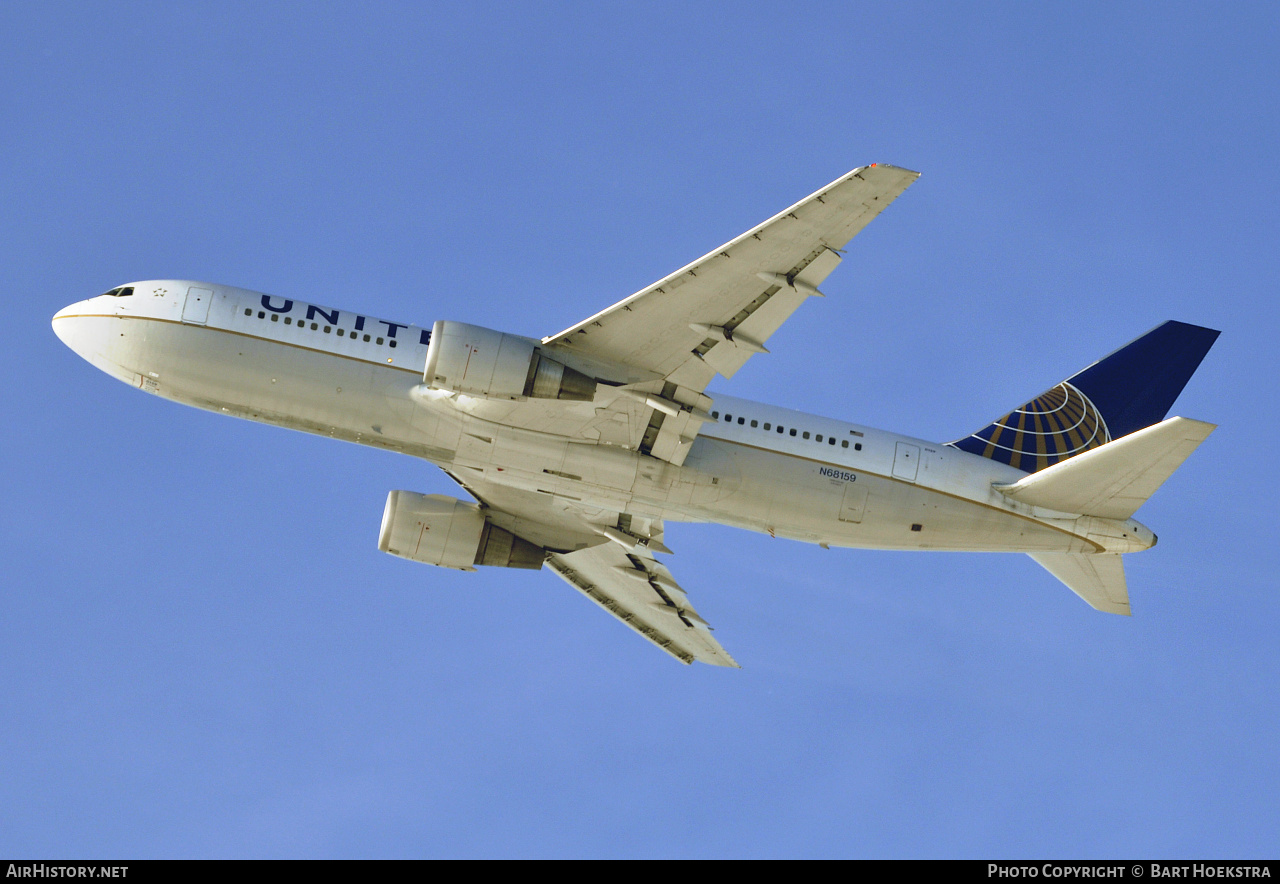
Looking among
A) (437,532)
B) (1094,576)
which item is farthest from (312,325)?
(1094,576)

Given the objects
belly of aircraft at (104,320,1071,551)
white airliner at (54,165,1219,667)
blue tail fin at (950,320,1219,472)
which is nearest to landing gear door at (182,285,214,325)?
white airliner at (54,165,1219,667)

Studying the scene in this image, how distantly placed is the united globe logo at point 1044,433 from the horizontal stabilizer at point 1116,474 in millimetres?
2275

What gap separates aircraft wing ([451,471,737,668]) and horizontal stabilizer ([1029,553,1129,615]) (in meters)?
11.5

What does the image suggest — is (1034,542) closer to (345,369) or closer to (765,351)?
(765,351)

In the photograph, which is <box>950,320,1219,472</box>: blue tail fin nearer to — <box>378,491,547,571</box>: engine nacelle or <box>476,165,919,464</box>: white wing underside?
<box>476,165,919,464</box>: white wing underside

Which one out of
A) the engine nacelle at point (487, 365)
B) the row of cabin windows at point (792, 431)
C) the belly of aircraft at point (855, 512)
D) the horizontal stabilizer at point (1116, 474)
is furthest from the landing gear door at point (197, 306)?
the horizontal stabilizer at point (1116, 474)

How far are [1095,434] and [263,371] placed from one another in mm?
25105

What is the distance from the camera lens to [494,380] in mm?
27859

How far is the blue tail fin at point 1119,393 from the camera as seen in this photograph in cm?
3538

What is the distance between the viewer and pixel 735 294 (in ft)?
90.2

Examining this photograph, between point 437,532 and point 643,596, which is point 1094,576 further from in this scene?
point 437,532
